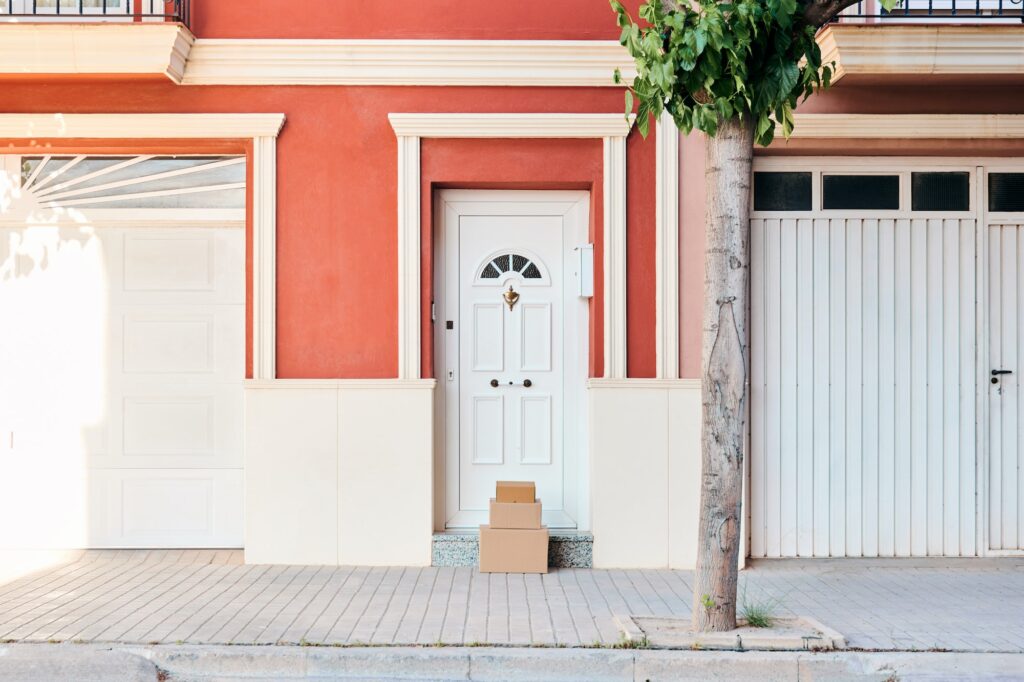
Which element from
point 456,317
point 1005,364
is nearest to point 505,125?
point 456,317

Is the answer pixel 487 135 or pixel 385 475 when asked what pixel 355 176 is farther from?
pixel 385 475

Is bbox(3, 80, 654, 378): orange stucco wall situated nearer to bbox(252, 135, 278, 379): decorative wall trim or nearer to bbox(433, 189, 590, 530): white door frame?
bbox(252, 135, 278, 379): decorative wall trim

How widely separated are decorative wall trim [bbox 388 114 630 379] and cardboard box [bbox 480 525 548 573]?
124cm

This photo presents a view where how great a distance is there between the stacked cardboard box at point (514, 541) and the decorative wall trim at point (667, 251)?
4.51ft

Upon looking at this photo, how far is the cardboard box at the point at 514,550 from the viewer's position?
733 cm

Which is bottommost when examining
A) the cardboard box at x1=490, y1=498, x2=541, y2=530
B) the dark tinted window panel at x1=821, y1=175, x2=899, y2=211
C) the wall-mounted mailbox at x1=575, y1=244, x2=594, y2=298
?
the cardboard box at x1=490, y1=498, x2=541, y2=530

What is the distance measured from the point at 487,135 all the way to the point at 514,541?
9.34 ft

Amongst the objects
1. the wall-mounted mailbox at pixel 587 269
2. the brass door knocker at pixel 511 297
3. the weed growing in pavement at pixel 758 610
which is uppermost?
the wall-mounted mailbox at pixel 587 269

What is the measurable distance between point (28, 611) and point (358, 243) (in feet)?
10.5

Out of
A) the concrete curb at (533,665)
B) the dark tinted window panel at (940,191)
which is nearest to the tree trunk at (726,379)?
the concrete curb at (533,665)

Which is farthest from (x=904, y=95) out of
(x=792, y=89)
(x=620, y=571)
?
(x=620, y=571)

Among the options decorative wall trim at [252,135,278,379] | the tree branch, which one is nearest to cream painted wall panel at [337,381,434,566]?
decorative wall trim at [252,135,278,379]

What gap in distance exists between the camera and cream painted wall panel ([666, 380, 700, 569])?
7602 millimetres

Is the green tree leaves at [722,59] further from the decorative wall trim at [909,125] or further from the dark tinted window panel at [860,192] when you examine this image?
the dark tinted window panel at [860,192]
